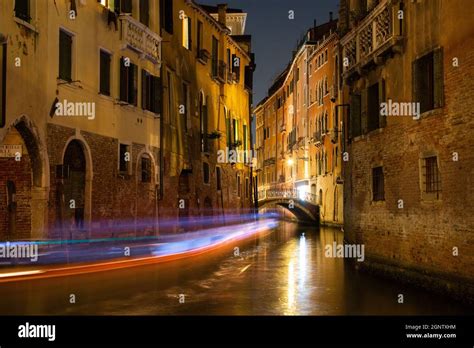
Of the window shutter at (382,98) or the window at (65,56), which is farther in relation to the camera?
the window at (65,56)

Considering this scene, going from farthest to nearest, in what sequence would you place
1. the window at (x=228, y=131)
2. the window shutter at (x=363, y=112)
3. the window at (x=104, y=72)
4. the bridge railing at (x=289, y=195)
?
1. the bridge railing at (x=289, y=195)
2. the window at (x=228, y=131)
3. the window at (x=104, y=72)
4. the window shutter at (x=363, y=112)

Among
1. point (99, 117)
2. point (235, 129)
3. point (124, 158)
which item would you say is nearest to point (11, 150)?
point (99, 117)

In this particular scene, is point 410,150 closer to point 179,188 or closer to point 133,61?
point 133,61

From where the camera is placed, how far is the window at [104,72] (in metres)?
22.4

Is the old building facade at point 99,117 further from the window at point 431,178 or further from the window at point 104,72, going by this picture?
the window at point 431,178

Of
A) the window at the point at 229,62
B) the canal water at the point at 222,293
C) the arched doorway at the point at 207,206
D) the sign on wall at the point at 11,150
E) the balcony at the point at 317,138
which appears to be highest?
the window at the point at 229,62

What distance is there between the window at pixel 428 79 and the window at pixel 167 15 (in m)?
15.5

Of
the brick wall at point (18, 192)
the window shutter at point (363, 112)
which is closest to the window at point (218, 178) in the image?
the window shutter at point (363, 112)

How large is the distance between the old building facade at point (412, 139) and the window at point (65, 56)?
331 inches

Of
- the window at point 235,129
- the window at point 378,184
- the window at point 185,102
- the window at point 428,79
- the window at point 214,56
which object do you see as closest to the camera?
the window at point 428,79

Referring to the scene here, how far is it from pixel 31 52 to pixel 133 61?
7.36 metres

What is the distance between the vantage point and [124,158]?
24156mm

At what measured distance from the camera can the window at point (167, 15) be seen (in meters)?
28.2

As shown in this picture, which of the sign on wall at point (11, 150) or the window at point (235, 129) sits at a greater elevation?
the window at point (235, 129)
